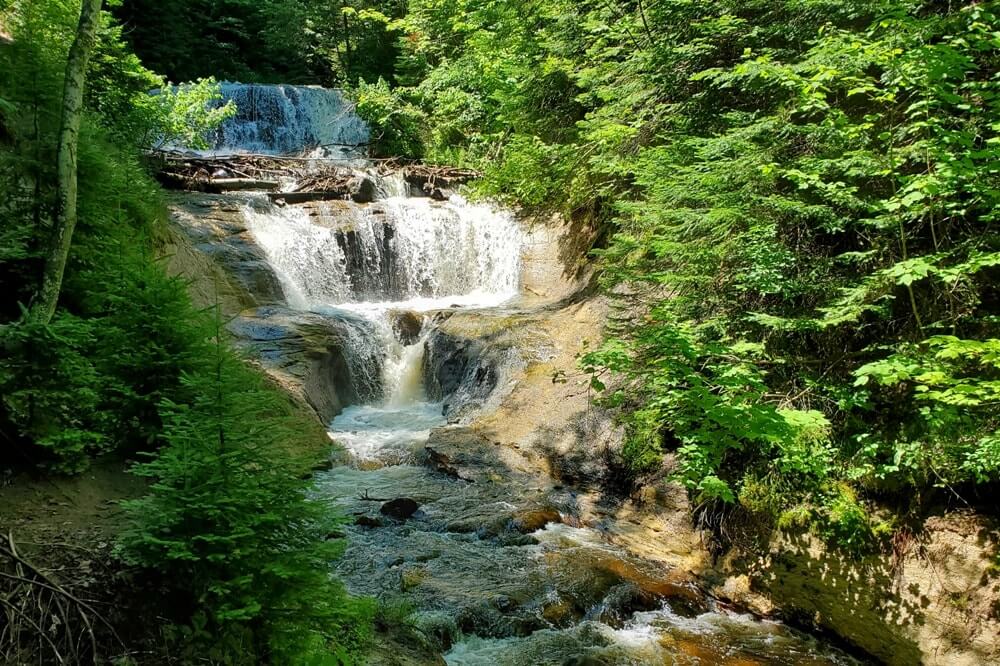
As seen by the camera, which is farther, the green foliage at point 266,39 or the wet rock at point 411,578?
the green foliage at point 266,39

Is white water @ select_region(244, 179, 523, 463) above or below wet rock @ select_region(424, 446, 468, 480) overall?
above

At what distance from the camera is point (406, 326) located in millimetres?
11812

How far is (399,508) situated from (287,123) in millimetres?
18840

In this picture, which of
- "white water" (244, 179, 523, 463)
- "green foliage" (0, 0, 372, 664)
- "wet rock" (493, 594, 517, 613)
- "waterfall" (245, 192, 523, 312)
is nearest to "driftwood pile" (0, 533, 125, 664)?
"green foliage" (0, 0, 372, 664)

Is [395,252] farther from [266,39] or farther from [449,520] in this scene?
[266,39]

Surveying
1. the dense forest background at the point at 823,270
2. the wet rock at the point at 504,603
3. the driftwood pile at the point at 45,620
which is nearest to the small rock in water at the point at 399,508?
the wet rock at the point at 504,603

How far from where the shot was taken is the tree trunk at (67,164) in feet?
12.4

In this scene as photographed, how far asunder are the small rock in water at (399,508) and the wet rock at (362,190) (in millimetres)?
10291

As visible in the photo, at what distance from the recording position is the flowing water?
501 cm

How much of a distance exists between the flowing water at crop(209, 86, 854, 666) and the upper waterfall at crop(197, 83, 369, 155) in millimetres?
8459

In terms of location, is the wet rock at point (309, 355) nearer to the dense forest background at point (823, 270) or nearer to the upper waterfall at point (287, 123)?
the dense forest background at point (823, 270)

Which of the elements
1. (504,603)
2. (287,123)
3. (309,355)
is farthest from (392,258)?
(287,123)

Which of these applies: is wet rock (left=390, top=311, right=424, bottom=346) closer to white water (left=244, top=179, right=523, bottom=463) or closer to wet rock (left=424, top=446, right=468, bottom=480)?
white water (left=244, top=179, right=523, bottom=463)

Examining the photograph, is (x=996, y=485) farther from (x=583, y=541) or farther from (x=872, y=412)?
(x=583, y=541)
